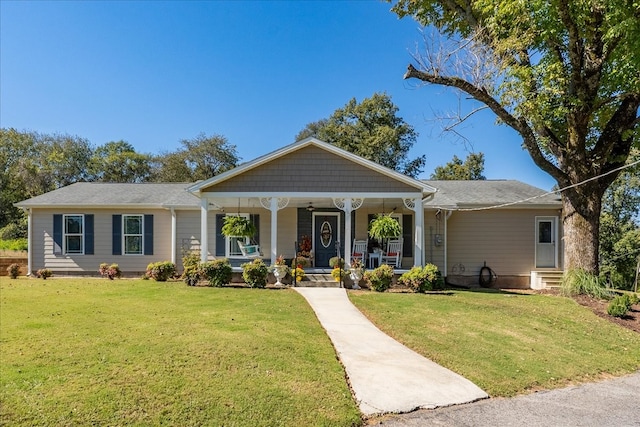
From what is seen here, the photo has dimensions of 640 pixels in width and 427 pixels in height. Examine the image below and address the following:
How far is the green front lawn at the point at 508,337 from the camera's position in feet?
17.0

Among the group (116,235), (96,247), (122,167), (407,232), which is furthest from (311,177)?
(122,167)

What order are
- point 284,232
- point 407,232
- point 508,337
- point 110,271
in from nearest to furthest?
point 508,337 < point 110,271 < point 407,232 < point 284,232

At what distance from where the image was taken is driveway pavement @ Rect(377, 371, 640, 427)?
375cm

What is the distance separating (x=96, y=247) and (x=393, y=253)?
432 inches

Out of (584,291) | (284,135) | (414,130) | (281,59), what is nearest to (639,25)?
(584,291)

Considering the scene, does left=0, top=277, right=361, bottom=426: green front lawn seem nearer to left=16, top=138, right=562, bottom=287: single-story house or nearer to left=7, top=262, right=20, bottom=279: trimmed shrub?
left=16, top=138, right=562, bottom=287: single-story house

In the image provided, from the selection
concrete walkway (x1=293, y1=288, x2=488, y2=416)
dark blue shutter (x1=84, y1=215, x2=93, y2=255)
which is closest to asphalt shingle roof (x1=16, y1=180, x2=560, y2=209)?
dark blue shutter (x1=84, y1=215, x2=93, y2=255)

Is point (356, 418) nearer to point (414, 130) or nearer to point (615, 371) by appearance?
point (615, 371)

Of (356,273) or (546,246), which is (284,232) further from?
(546,246)

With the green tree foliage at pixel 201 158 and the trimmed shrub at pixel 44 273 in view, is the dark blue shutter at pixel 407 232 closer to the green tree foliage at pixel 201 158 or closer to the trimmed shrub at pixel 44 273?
the trimmed shrub at pixel 44 273

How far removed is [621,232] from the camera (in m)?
23.3

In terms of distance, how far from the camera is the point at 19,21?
1127cm

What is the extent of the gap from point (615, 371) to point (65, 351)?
7.71 metres

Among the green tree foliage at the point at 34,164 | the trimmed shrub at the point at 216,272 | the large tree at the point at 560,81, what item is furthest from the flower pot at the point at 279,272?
the green tree foliage at the point at 34,164
